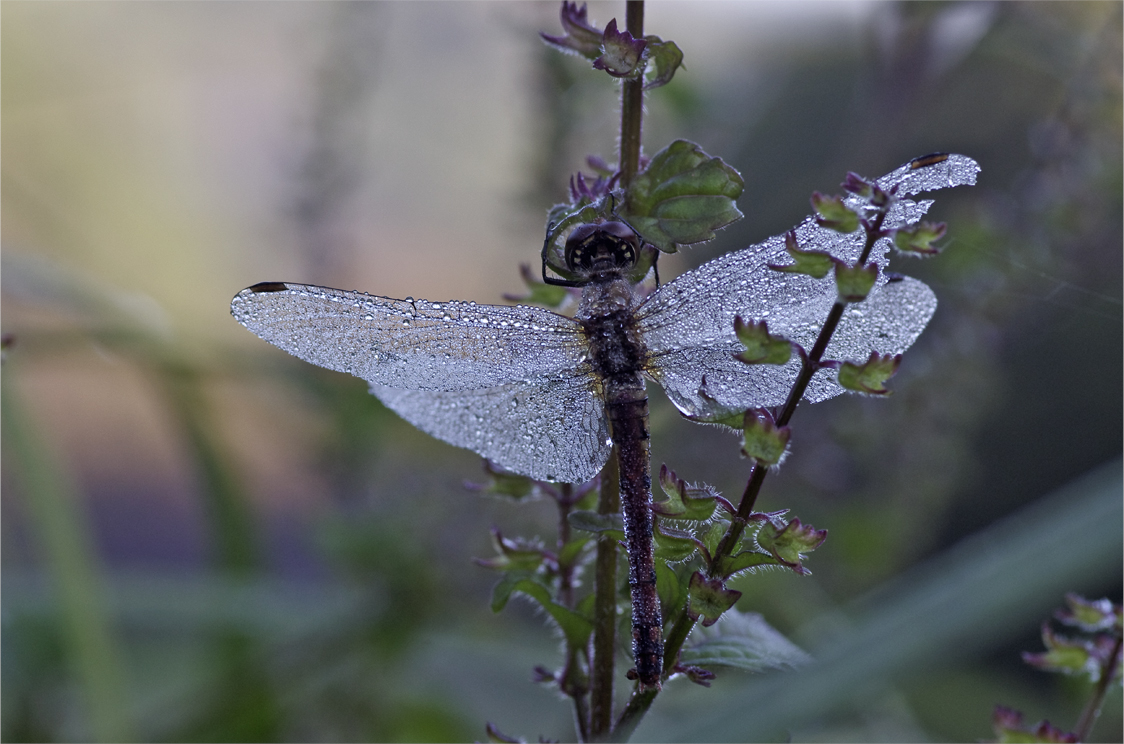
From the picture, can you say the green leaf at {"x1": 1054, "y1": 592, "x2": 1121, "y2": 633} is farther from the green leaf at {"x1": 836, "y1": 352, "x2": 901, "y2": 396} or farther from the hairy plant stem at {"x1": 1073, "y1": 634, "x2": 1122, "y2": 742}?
the green leaf at {"x1": 836, "y1": 352, "x2": 901, "y2": 396}

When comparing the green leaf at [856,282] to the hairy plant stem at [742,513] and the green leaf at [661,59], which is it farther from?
the green leaf at [661,59]

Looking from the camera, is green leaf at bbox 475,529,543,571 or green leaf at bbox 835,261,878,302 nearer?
green leaf at bbox 835,261,878,302

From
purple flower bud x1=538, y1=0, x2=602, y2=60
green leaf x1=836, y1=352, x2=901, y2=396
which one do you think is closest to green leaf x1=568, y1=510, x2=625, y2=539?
green leaf x1=836, y1=352, x2=901, y2=396

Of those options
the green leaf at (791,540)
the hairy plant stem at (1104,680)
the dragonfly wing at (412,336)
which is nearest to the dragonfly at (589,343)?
the dragonfly wing at (412,336)

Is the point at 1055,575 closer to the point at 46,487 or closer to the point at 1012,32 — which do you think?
the point at 46,487

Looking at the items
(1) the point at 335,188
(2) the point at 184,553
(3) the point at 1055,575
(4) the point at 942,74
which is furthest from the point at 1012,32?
(2) the point at 184,553

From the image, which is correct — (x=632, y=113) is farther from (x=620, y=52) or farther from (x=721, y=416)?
(x=721, y=416)
